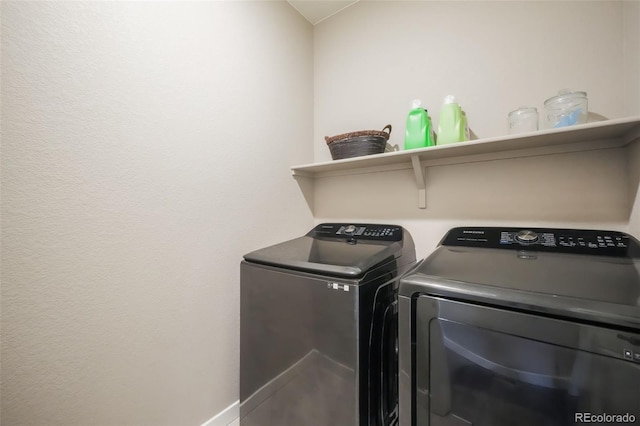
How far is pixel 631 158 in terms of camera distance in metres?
1.07

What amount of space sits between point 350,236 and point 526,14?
1.51 metres

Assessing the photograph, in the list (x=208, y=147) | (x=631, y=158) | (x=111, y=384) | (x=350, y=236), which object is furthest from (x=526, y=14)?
(x=111, y=384)

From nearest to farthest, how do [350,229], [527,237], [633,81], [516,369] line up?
[516,369] → [633,81] → [527,237] → [350,229]

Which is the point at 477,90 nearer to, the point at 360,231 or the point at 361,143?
the point at 361,143

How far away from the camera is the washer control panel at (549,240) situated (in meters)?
0.99

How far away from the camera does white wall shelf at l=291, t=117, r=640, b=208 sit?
1.01 metres

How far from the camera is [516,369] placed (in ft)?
2.23

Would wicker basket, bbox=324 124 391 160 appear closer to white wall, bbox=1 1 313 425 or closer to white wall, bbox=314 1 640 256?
white wall, bbox=314 1 640 256

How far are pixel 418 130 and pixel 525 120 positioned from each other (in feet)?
1.59

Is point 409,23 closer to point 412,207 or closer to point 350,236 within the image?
point 412,207

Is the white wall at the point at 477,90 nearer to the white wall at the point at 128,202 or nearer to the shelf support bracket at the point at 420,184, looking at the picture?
the shelf support bracket at the point at 420,184

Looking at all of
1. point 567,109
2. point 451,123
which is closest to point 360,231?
point 451,123

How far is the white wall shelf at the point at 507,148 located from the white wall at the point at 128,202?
0.68 metres

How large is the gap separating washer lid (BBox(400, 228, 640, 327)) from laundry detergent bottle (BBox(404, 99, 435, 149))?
2.16ft
